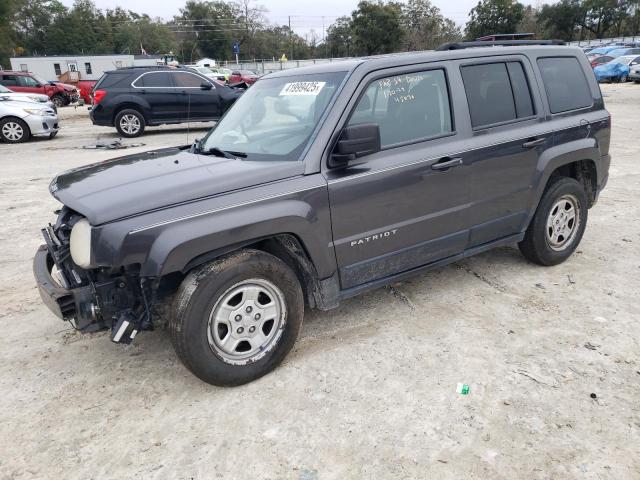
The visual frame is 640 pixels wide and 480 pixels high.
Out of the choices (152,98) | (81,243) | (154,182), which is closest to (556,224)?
(154,182)

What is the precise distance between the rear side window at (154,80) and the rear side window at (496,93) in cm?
1143

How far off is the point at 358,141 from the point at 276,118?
2.78ft

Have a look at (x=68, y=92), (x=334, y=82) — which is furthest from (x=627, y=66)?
(x=334, y=82)

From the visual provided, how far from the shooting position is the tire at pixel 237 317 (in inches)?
108

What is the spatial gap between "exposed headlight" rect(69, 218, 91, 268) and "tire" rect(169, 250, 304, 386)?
507 millimetres

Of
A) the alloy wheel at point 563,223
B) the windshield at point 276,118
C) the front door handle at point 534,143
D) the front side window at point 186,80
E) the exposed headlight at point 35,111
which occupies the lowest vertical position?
the alloy wheel at point 563,223

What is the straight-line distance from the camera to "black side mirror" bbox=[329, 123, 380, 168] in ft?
9.80

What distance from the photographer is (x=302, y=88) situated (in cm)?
355

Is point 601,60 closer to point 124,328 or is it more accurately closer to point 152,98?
point 152,98

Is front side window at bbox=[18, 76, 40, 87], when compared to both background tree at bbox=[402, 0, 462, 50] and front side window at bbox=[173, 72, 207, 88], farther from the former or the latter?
background tree at bbox=[402, 0, 462, 50]

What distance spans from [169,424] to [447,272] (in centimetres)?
280

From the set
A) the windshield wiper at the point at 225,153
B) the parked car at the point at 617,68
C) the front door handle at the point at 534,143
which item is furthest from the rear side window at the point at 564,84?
the parked car at the point at 617,68

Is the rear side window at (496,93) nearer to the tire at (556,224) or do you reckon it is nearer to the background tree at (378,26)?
the tire at (556,224)

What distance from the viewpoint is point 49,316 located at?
3994 millimetres
